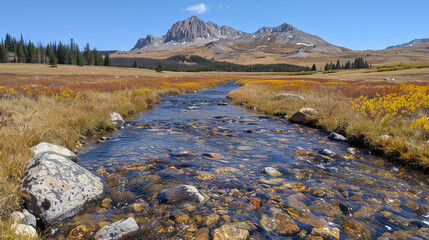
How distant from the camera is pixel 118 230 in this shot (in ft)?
11.1

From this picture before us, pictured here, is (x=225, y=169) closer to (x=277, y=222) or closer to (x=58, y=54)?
(x=277, y=222)

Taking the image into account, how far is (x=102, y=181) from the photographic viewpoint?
504 cm

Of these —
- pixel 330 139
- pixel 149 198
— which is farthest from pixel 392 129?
pixel 149 198

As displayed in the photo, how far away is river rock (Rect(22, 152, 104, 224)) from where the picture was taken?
3.64 meters

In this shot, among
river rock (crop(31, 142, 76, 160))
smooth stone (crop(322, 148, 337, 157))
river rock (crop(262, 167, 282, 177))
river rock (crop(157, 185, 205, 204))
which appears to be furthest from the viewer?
smooth stone (crop(322, 148, 337, 157))

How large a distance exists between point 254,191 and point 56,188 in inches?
151

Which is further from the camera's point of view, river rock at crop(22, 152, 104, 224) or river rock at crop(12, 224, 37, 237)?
river rock at crop(22, 152, 104, 224)

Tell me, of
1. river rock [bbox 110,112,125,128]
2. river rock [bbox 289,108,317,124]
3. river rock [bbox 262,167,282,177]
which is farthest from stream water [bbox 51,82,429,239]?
river rock [bbox 289,108,317,124]

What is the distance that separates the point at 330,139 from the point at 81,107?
1208cm

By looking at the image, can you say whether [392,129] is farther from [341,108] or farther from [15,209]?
[15,209]

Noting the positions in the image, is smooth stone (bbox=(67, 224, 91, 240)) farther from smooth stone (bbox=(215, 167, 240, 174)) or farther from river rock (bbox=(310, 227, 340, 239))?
river rock (bbox=(310, 227, 340, 239))

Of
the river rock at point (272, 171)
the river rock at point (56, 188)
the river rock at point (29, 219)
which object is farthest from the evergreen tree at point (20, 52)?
the river rock at point (272, 171)

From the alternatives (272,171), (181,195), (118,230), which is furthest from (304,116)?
(118,230)

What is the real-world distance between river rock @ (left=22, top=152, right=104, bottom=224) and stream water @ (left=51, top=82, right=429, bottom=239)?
22cm
